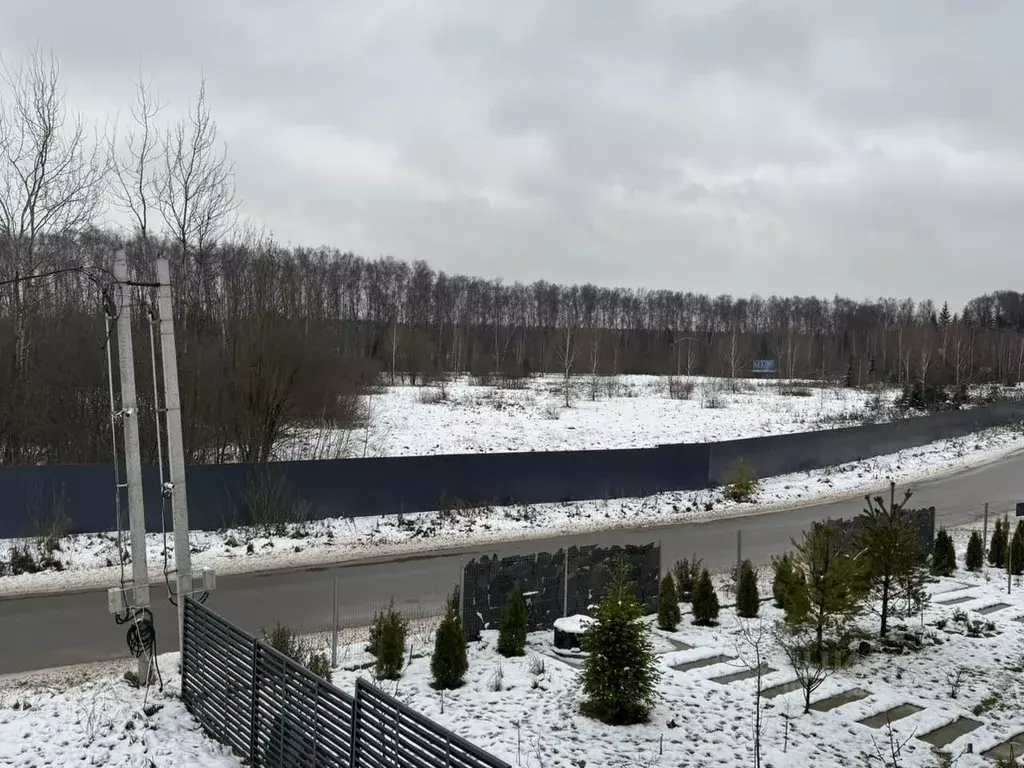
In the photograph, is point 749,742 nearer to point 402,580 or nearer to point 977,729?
point 977,729

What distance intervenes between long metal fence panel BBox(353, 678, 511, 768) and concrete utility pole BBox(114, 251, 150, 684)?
4.53 meters

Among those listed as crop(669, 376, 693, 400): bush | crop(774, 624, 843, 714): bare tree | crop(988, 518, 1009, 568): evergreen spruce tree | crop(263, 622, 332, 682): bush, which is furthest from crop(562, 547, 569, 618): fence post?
crop(669, 376, 693, 400): bush

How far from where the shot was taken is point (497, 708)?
8820 mm

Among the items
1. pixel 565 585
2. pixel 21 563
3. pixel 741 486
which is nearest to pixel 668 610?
pixel 565 585

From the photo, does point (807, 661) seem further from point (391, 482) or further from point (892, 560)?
point (391, 482)

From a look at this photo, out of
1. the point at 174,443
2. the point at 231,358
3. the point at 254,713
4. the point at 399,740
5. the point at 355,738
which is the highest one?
the point at 231,358

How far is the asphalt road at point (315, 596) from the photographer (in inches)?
461

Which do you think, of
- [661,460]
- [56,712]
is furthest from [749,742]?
[661,460]

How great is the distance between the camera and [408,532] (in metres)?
20.3

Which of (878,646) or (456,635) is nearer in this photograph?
(456,635)

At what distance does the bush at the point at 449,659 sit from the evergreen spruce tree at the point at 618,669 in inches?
65.6

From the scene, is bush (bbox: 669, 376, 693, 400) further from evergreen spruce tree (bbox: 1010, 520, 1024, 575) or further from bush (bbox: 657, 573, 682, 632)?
bush (bbox: 657, 573, 682, 632)

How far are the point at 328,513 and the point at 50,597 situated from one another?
296 inches

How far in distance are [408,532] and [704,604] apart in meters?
9.77
